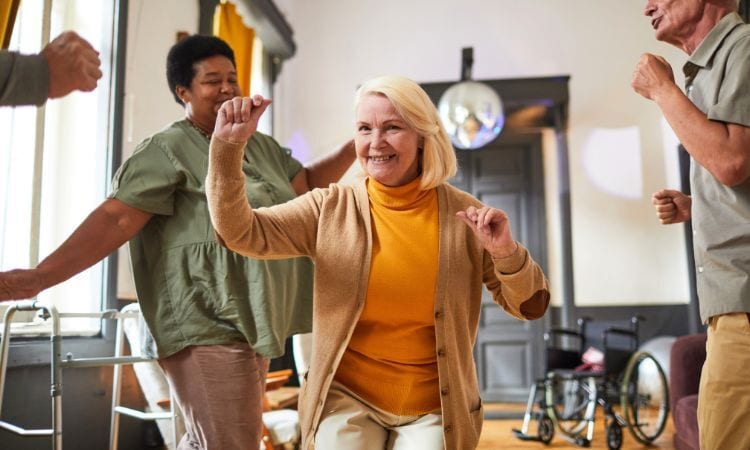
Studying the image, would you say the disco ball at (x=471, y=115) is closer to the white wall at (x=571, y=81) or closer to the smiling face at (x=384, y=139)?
the white wall at (x=571, y=81)

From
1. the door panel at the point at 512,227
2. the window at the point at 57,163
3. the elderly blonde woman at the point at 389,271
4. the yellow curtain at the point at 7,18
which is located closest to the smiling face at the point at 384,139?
the elderly blonde woman at the point at 389,271

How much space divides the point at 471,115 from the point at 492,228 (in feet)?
15.1

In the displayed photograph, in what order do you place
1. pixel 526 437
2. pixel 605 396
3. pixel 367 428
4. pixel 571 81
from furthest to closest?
pixel 571 81 → pixel 526 437 → pixel 605 396 → pixel 367 428

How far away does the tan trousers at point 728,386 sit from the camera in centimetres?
144

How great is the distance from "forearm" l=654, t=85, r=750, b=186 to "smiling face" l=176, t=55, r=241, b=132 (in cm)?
106

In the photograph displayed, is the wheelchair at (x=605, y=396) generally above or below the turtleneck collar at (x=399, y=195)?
below

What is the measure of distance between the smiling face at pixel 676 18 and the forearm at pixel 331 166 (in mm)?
875

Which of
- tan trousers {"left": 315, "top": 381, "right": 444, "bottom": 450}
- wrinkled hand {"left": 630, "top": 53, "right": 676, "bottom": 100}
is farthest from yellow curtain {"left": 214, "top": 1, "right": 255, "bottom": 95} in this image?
tan trousers {"left": 315, "top": 381, "right": 444, "bottom": 450}

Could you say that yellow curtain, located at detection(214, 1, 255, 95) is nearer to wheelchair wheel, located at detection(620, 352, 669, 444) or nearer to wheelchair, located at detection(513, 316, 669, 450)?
wheelchair, located at detection(513, 316, 669, 450)

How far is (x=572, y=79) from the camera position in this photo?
23.3 ft

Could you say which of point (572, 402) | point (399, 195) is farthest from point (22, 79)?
point (572, 402)

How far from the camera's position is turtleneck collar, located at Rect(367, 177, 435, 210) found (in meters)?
1.59

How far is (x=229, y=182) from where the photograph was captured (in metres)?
1.43

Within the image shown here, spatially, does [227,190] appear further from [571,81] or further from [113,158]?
[571,81]
